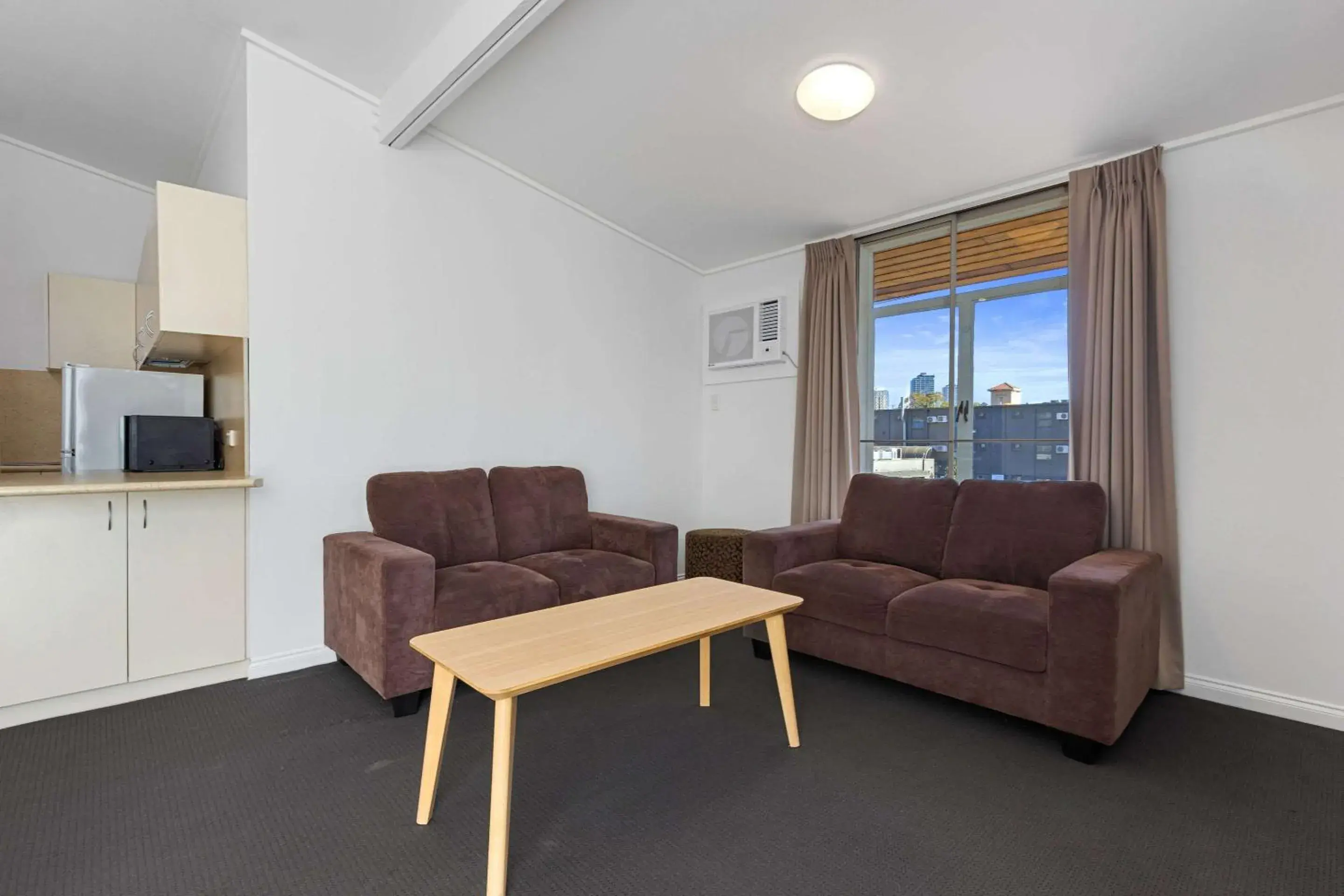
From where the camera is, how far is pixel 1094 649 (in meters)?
2.01

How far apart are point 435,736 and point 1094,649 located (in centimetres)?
204

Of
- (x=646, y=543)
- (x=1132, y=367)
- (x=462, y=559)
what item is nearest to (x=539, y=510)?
(x=462, y=559)

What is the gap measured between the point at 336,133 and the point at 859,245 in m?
2.94

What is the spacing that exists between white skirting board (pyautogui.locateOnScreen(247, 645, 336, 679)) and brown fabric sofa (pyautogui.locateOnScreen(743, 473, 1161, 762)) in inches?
80.9

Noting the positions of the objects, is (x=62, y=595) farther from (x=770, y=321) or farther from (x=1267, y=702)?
(x=1267, y=702)

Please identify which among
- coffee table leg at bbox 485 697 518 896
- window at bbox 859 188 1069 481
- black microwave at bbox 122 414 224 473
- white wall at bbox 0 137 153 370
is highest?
white wall at bbox 0 137 153 370

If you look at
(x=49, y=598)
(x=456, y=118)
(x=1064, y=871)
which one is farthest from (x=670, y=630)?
(x=456, y=118)

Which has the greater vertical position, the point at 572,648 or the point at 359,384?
the point at 359,384

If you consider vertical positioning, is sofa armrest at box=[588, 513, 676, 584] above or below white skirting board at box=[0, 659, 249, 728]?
above

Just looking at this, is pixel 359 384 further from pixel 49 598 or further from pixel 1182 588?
pixel 1182 588

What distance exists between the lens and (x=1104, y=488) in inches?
109

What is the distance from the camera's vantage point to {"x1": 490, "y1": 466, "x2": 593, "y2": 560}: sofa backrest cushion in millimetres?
3285

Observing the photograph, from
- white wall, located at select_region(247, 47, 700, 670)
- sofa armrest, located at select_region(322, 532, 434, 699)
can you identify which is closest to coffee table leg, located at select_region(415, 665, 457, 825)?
sofa armrest, located at select_region(322, 532, 434, 699)

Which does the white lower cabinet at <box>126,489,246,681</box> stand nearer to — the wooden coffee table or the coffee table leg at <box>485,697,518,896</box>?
the wooden coffee table
